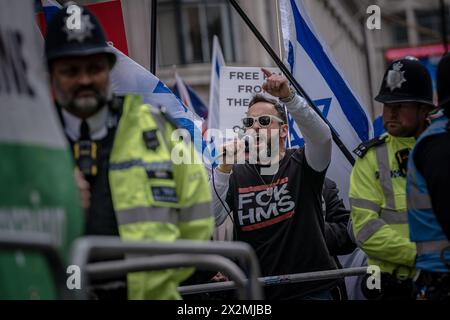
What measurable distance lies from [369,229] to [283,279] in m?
0.77

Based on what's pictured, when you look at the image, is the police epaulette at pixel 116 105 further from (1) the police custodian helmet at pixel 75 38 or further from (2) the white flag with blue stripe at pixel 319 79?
(2) the white flag with blue stripe at pixel 319 79

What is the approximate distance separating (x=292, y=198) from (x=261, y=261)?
0.41 metres

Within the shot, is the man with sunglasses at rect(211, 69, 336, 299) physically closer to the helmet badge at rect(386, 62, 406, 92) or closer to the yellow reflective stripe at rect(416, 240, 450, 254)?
the helmet badge at rect(386, 62, 406, 92)

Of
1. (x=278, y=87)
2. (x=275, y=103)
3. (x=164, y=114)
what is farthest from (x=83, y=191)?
(x=275, y=103)

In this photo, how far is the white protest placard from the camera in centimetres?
984

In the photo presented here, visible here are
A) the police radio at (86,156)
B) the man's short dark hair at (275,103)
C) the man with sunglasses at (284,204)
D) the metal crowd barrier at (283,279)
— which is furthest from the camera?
the man's short dark hair at (275,103)

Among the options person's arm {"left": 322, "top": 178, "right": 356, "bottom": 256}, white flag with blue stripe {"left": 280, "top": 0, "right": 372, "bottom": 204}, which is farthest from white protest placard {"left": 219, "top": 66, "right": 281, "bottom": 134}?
person's arm {"left": 322, "top": 178, "right": 356, "bottom": 256}

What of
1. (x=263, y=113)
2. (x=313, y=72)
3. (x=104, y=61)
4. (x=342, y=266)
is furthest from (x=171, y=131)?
(x=313, y=72)

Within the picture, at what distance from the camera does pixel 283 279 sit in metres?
7.10

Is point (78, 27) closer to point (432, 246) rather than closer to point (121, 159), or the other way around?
point (121, 159)

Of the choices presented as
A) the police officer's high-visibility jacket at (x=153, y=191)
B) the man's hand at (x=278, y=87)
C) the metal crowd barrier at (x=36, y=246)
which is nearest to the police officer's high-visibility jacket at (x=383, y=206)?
the man's hand at (x=278, y=87)

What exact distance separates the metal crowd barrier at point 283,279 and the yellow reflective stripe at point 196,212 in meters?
1.85

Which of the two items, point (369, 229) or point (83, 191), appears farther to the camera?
point (369, 229)

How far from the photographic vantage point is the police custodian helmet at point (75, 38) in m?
4.87
